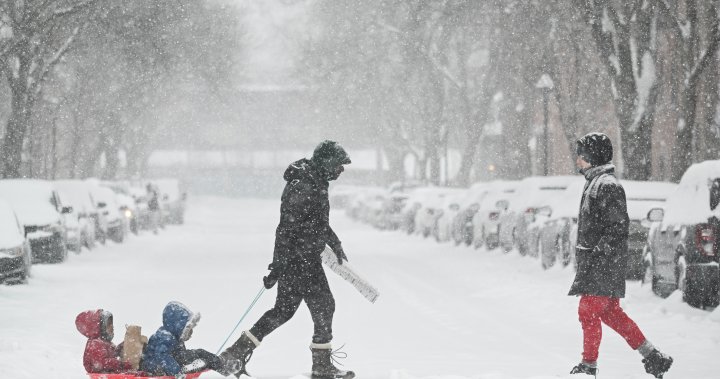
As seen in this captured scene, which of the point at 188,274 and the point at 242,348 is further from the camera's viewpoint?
the point at 188,274

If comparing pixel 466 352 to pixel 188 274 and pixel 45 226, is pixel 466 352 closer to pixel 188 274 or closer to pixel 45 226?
pixel 188 274

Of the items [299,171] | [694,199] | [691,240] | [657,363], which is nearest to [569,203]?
[694,199]

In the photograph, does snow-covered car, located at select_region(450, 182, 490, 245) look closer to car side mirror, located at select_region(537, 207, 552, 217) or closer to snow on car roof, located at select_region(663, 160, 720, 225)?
car side mirror, located at select_region(537, 207, 552, 217)

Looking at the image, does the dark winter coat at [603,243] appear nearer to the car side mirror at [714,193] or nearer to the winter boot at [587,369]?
the winter boot at [587,369]

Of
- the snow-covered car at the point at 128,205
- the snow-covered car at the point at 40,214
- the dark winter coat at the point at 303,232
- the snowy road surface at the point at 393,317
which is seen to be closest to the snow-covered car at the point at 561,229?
the snowy road surface at the point at 393,317

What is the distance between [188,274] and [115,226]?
11.6m

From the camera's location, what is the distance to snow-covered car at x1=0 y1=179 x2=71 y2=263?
2181cm

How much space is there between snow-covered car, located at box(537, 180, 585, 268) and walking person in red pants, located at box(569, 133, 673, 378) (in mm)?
9675

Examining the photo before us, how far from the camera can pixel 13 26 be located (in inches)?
1107

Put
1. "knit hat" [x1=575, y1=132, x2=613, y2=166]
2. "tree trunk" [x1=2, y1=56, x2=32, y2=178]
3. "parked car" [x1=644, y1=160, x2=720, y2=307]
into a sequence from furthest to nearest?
"tree trunk" [x1=2, y1=56, x2=32, y2=178], "parked car" [x1=644, y1=160, x2=720, y2=307], "knit hat" [x1=575, y1=132, x2=613, y2=166]

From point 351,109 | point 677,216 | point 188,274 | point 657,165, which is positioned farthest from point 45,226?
point 351,109

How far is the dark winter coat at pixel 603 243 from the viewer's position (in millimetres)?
8328

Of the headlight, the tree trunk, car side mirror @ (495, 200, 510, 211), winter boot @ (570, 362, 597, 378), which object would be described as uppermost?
the tree trunk

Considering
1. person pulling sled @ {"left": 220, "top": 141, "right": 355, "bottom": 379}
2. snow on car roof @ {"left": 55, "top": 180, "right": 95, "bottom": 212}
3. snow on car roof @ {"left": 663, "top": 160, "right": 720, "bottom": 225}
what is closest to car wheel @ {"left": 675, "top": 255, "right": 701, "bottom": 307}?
snow on car roof @ {"left": 663, "top": 160, "right": 720, "bottom": 225}
